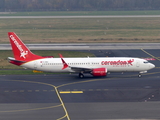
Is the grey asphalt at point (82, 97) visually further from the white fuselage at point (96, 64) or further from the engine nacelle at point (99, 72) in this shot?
the white fuselage at point (96, 64)

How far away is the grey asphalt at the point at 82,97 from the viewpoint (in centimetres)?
3591

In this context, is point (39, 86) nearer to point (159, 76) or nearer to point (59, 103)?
point (59, 103)

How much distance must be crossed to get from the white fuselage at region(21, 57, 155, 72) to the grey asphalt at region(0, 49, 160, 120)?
61.1 inches

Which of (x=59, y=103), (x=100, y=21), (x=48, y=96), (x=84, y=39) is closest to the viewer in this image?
(x=59, y=103)

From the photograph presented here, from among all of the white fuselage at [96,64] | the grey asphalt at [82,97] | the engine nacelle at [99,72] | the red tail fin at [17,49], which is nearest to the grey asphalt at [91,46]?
the grey asphalt at [82,97]

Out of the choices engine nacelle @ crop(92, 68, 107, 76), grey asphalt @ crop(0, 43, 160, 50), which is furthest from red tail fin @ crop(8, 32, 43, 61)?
grey asphalt @ crop(0, 43, 160, 50)

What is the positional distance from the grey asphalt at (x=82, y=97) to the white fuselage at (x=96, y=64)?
155 centimetres

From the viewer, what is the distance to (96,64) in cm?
5744

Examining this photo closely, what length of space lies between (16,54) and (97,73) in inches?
607

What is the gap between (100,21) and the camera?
15250cm

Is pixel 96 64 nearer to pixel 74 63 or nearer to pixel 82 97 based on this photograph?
pixel 74 63

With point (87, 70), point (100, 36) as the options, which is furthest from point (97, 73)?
point (100, 36)

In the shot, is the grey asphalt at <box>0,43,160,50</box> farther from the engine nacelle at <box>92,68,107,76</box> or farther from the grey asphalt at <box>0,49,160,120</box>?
the engine nacelle at <box>92,68,107,76</box>

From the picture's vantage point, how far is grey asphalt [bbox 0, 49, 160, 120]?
3591 centimetres
